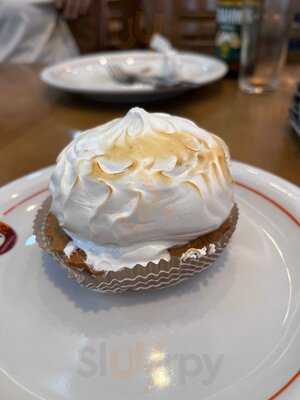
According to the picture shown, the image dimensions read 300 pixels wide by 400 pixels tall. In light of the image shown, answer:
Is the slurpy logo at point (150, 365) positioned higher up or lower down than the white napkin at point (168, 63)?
lower down

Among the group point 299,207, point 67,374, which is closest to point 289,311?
point 299,207

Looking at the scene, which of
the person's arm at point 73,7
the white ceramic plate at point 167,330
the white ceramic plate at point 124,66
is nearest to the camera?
the white ceramic plate at point 167,330

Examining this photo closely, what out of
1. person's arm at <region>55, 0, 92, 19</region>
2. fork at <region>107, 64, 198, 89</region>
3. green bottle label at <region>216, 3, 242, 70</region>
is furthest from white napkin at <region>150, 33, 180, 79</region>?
person's arm at <region>55, 0, 92, 19</region>

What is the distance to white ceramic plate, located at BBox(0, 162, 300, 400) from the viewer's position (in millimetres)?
616

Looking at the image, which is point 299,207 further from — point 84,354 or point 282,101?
point 282,101

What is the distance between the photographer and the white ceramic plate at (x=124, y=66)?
1.54m

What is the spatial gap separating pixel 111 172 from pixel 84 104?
40.1 inches

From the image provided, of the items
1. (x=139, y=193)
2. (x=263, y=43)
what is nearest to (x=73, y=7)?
(x=263, y=43)

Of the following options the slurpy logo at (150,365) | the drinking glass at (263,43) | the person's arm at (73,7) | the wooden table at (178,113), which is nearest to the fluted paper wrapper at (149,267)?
the slurpy logo at (150,365)

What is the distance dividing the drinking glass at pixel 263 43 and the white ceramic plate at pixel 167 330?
3.36ft

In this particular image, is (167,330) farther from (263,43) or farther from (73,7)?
(73,7)

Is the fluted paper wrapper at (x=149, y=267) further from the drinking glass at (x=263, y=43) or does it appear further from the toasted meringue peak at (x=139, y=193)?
the drinking glass at (x=263, y=43)

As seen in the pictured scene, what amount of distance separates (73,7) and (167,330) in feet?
8.12

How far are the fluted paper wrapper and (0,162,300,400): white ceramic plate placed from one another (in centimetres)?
5
